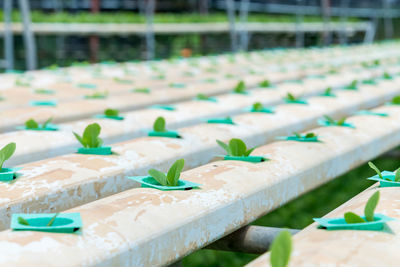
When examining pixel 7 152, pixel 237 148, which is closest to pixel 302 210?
pixel 237 148

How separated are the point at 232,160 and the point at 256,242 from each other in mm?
162

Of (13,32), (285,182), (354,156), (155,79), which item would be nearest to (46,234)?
(285,182)

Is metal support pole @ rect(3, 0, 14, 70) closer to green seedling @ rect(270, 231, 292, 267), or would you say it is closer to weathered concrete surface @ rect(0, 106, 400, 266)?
weathered concrete surface @ rect(0, 106, 400, 266)

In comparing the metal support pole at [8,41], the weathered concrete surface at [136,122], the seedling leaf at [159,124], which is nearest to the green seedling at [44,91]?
the weathered concrete surface at [136,122]

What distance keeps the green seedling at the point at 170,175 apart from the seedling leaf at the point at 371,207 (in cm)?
21

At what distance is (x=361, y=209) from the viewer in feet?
2.34

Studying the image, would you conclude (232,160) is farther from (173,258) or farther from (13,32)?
(13,32)

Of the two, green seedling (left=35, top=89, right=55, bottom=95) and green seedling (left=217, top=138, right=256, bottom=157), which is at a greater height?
green seedling (left=217, top=138, right=256, bottom=157)

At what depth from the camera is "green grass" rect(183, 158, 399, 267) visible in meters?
1.65

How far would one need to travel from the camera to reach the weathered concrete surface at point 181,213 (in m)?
0.53

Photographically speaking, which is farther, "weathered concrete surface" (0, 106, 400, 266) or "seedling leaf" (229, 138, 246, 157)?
"seedling leaf" (229, 138, 246, 157)

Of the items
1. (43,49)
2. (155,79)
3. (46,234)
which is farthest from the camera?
(43,49)

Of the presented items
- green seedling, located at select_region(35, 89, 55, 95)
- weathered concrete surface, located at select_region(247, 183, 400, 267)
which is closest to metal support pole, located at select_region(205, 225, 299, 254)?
weathered concrete surface, located at select_region(247, 183, 400, 267)

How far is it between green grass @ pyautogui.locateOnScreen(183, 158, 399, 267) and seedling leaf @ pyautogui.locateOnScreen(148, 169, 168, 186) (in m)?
0.85
